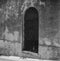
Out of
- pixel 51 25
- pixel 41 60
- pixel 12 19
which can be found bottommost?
pixel 41 60

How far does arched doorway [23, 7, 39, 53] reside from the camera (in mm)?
6303

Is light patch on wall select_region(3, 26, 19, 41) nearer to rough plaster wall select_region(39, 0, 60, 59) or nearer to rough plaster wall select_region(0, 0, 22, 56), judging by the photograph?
rough plaster wall select_region(0, 0, 22, 56)

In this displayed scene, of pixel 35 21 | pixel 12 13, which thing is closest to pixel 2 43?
pixel 12 13

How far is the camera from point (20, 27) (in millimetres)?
6398

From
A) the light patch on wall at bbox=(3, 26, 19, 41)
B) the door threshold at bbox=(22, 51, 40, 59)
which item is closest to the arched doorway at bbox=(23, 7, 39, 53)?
the door threshold at bbox=(22, 51, 40, 59)

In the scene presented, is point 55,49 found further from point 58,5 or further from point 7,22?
point 7,22

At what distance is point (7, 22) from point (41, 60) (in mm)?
2913

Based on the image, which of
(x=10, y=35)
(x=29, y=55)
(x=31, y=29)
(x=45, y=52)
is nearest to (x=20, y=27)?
(x=31, y=29)

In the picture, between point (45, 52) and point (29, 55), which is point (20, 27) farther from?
point (45, 52)

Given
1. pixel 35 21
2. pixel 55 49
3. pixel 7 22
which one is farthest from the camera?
pixel 7 22

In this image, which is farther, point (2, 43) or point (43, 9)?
point (2, 43)

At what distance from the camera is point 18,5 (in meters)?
6.50

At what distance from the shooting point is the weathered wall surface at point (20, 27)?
18.9 feet

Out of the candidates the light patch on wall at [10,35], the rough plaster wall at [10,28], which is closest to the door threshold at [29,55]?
the rough plaster wall at [10,28]
